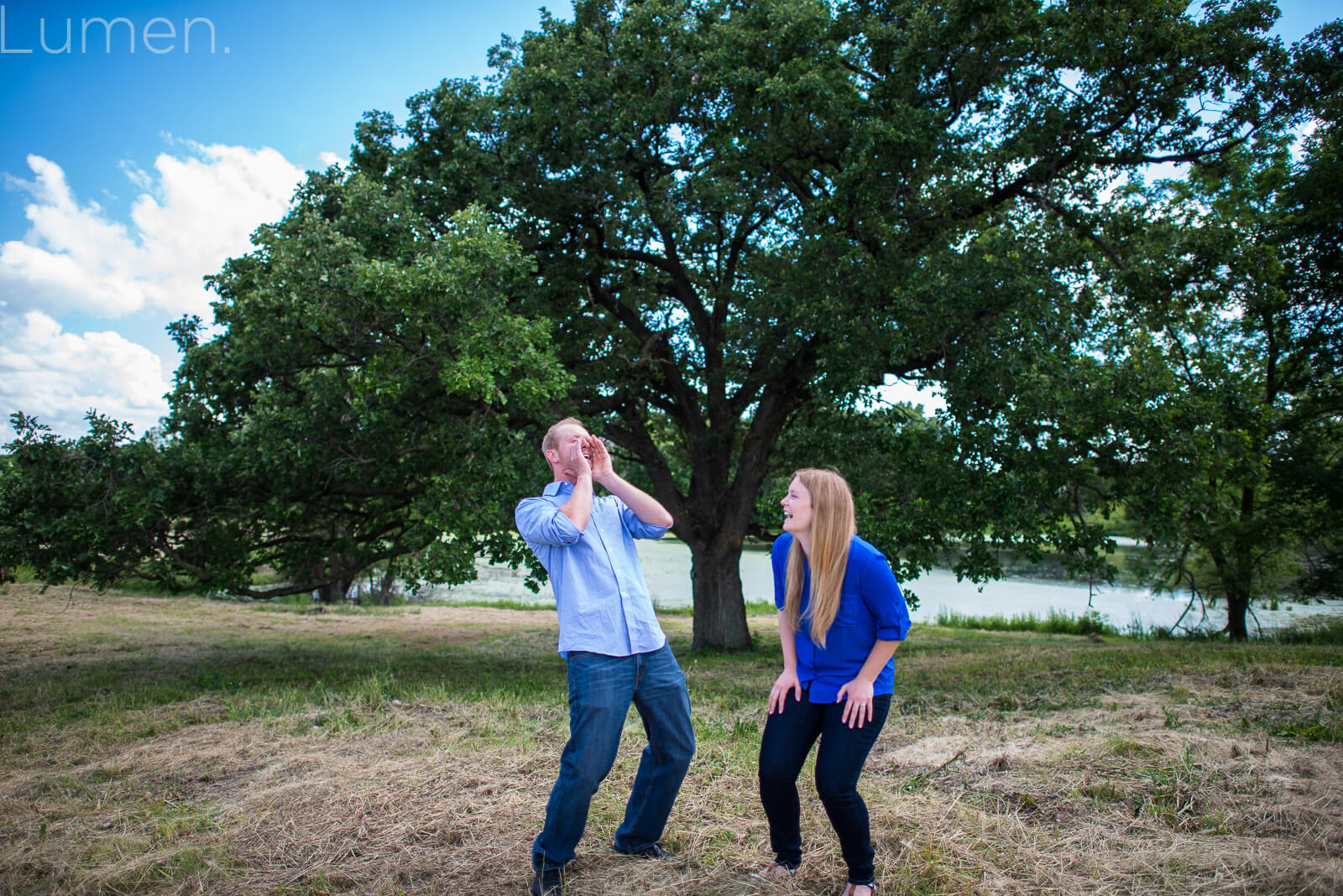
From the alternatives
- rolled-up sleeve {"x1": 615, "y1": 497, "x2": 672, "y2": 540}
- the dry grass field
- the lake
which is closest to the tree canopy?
the dry grass field

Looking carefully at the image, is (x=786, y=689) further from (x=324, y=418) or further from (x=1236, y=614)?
(x=1236, y=614)

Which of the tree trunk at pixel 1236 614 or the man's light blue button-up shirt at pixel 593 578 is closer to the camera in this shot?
the man's light blue button-up shirt at pixel 593 578

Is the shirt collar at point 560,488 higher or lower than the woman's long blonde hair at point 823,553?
higher

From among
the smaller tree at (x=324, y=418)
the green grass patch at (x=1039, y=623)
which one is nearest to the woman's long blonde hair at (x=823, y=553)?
the smaller tree at (x=324, y=418)

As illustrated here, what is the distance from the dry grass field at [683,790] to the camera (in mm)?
3348

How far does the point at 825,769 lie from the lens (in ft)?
9.80

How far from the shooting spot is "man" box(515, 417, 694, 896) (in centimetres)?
320

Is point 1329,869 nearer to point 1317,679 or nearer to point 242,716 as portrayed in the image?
point 1317,679

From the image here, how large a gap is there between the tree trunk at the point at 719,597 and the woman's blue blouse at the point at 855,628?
10.5 metres

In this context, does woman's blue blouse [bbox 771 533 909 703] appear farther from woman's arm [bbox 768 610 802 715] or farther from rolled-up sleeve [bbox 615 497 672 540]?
rolled-up sleeve [bbox 615 497 672 540]

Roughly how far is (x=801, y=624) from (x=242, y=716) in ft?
16.9

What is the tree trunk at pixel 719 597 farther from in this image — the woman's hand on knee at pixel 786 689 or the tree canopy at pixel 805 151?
the woman's hand on knee at pixel 786 689

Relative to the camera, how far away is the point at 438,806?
162 inches

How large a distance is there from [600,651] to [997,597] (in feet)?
87.0
